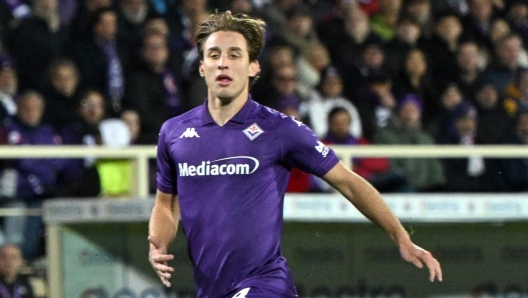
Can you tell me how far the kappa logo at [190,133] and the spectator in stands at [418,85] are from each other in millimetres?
6586

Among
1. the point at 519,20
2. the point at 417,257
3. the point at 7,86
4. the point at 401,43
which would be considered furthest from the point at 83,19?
the point at 417,257

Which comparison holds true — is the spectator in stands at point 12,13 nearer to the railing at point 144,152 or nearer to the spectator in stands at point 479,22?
the railing at point 144,152

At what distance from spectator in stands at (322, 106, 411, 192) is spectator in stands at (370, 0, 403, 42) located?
6.97 feet

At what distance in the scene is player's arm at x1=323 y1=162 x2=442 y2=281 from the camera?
425cm

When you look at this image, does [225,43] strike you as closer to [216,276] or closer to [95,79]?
[216,276]

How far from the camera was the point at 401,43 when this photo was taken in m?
11.3

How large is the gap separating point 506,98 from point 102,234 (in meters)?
4.93

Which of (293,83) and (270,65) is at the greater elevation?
(270,65)

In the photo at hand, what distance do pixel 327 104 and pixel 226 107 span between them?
5.39 meters

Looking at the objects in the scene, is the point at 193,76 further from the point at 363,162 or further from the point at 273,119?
the point at 273,119

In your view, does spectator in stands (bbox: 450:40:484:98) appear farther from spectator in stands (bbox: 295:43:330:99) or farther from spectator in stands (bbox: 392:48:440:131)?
spectator in stands (bbox: 295:43:330:99)

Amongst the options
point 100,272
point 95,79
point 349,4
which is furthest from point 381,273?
point 349,4

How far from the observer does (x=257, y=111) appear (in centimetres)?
449

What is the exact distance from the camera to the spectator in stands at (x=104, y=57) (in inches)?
369
